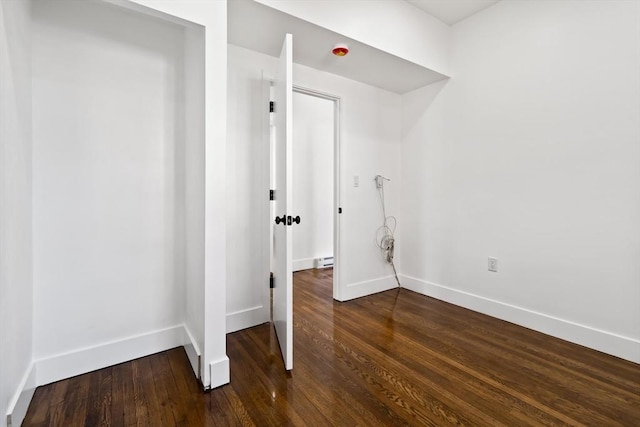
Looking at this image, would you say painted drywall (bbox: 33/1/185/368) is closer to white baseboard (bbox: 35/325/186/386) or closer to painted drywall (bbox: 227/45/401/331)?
white baseboard (bbox: 35/325/186/386)

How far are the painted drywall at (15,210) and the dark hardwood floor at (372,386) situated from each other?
0.87 feet

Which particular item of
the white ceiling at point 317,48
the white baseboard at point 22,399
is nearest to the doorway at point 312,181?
the white ceiling at point 317,48

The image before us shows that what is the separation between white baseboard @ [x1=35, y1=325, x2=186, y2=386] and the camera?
1.68 m

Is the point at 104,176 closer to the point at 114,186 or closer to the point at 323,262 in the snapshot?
the point at 114,186

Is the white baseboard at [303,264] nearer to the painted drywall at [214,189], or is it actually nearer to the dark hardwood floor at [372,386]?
the dark hardwood floor at [372,386]

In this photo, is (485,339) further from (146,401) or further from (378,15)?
(378,15)

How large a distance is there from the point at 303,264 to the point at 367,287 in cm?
135

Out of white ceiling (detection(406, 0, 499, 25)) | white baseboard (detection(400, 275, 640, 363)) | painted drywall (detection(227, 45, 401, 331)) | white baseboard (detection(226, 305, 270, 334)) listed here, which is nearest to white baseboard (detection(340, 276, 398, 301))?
painted drywall (detection(227, 45, 401, 331))

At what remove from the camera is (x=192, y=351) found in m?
1.85

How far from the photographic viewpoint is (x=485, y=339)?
224 cm

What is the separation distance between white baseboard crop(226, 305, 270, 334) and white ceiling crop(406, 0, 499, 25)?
2930 millimetres

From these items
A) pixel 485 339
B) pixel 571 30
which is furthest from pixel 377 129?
pixel 485 339

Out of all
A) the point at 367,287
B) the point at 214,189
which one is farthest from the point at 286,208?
the point at 367,287

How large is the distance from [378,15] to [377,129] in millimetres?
1121
